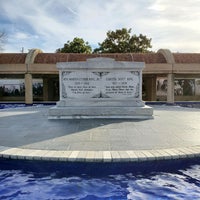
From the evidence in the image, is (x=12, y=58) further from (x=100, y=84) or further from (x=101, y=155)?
(x=101, y=155)

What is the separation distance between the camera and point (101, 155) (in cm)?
486

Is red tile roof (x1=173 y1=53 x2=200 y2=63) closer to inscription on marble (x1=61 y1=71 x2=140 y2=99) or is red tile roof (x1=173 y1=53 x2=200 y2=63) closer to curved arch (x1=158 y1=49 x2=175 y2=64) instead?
curved arch (x1=158 y1=49 x2=175 y2=64)

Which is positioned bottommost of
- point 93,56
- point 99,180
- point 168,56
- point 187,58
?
point 99,180

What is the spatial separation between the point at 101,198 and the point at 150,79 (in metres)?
23.8

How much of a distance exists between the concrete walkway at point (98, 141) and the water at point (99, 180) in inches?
6.1

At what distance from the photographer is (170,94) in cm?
2219

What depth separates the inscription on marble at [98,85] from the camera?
A: 10.6m

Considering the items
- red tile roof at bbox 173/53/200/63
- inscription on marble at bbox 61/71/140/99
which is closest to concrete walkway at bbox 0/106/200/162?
inscription on marble at bbox 61/71/140/99

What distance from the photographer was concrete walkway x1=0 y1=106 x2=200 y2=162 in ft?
16.0

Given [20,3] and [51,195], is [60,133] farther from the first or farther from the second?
[20,3]

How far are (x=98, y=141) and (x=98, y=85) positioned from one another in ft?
15.7

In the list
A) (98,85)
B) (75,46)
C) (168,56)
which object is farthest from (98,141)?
(75,46)

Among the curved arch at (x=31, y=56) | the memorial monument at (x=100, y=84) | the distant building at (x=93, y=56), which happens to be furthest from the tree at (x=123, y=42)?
the memorial monument at (x=100, y=84)

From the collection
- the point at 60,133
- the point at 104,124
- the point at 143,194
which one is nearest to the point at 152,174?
the point at 143,194
